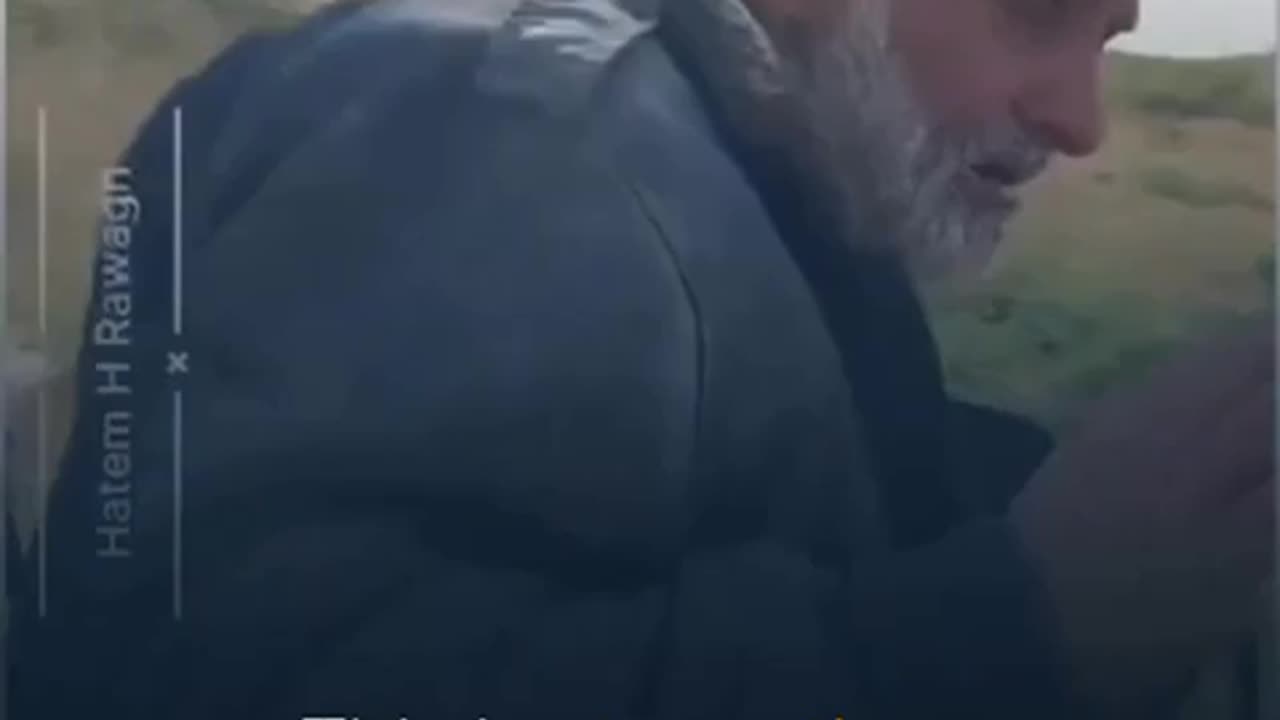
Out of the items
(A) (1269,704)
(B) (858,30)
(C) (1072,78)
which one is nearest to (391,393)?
(B) (858,30)

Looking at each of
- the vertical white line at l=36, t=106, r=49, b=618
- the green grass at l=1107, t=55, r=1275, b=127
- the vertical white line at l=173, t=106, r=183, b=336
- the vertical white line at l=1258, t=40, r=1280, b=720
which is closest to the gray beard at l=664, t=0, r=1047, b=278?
the green grass at l=1107, t=55, r=1275, b=127

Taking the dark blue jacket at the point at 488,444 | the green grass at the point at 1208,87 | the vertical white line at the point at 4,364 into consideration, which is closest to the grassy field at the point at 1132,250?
the green grass at the point at 1208,87

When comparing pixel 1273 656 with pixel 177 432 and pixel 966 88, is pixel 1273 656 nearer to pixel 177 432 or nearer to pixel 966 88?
pixel 966 88

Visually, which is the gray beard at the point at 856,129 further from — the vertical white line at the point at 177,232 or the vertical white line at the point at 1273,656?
the vertical white line at the point at 177,232

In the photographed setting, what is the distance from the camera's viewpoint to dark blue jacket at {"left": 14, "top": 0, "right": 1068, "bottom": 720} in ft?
4.75

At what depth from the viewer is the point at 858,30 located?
4.88ft

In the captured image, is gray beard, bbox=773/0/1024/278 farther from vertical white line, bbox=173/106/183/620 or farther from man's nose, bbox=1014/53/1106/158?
vertical white line, bbox=173/106/183/620

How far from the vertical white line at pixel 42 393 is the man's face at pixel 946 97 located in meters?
0.55

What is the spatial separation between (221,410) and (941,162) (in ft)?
1.87

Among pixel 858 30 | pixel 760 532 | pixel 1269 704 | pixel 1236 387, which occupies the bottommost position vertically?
pixel 1269 704

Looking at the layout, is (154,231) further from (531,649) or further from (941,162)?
(941,162)

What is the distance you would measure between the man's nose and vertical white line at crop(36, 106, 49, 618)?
2.43ft

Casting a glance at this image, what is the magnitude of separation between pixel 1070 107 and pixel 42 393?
2.63 ft

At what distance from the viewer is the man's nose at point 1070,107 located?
58.9 inches
